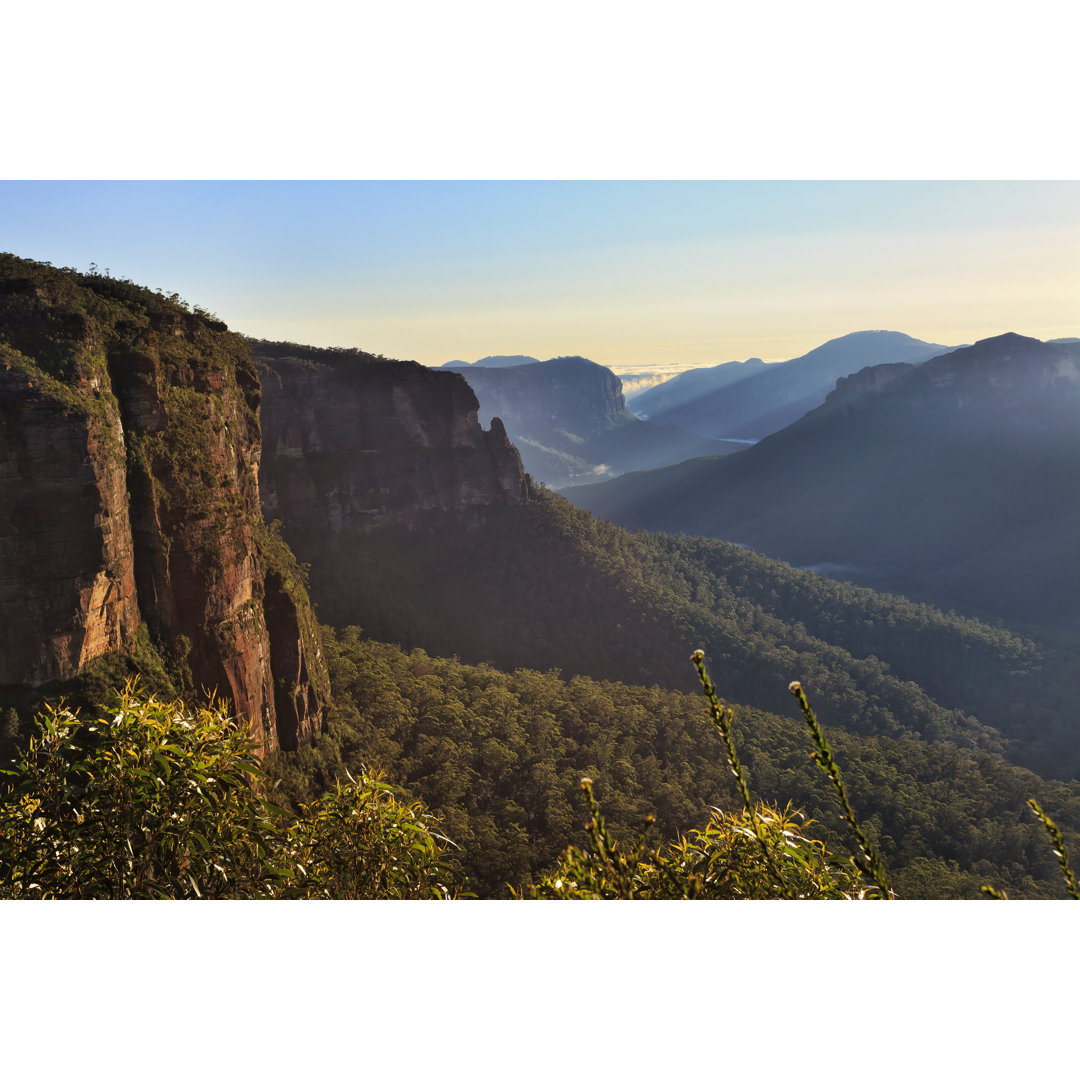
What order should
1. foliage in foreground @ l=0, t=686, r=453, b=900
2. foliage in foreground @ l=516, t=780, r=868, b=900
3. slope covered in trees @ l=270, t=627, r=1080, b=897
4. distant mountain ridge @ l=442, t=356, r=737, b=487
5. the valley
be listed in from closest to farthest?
foliage in foreground @ l=516, t=780, r=868, b=900 → foliage in foreground @ l=0, t=686, r=453, b=900 → the valley → slope covered in trees @ l=270, t=627, r=1080, b=897 → distant mountain ridge @ l=442, t=356, r=737, b=487

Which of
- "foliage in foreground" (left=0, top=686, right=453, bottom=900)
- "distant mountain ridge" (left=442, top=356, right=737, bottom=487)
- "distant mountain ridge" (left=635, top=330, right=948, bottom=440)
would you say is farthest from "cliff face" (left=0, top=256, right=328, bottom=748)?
"distant mountain ridge" (left=635, top=330, right=948, bottom=440)

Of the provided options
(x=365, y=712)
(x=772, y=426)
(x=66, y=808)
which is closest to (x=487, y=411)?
(x=772, y=426)

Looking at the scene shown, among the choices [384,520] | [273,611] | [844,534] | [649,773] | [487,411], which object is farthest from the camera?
[487,411]

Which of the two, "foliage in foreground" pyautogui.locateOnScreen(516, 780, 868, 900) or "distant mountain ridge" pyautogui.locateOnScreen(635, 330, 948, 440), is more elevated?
"distant mountain ridge" pyautogui.locateOnScreen(635, 330, 948, 440)

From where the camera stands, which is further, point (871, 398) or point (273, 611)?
point (871, 398)

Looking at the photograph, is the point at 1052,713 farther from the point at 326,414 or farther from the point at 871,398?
the point at 871,398

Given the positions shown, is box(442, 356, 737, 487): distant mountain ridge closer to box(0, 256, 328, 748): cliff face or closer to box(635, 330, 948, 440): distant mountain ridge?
box(635, 330, 948, 440): distant mountain ridge

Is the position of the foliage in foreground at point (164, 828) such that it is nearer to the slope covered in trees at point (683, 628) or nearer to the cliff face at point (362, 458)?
the slope covered in trees at point (683, 628)
